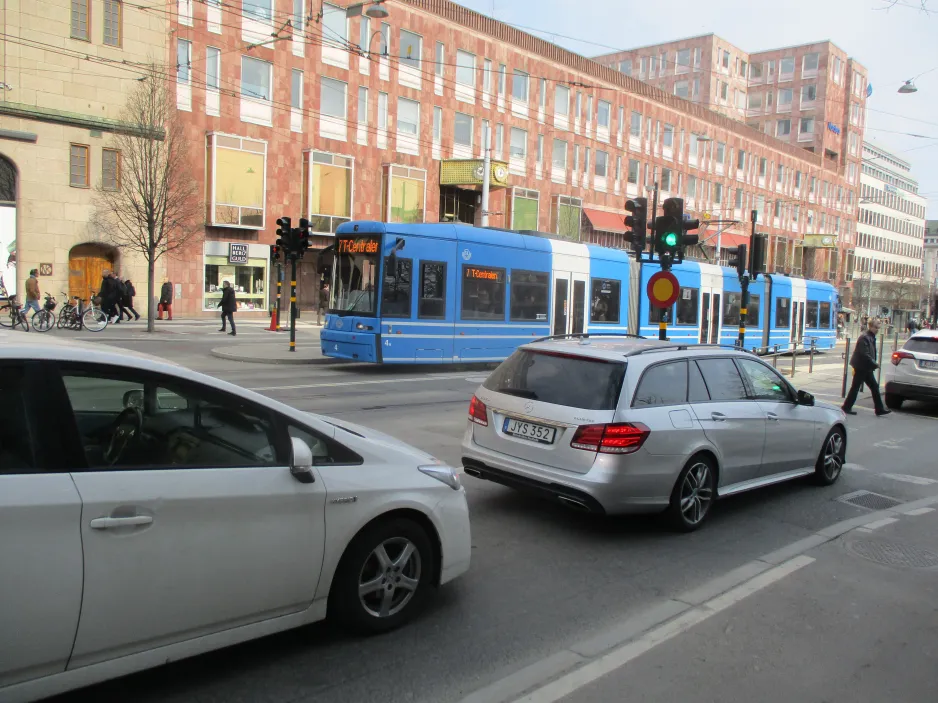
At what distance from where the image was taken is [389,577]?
411 cm

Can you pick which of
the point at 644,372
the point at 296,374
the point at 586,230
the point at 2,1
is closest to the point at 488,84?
the point at 586,230

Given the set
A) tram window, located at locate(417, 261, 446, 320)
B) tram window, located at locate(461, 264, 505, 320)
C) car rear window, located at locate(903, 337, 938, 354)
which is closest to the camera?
car rear window, located at locate(903, 337, 938, 354)

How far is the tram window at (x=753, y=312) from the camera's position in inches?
1107

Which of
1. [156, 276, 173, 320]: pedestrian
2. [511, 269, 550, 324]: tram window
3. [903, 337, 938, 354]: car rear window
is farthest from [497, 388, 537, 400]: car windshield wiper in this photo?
[156, 276, 173, 320]: pedestrian

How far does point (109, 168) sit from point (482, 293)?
1964 cm

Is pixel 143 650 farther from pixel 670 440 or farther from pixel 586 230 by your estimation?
pixel 586 230

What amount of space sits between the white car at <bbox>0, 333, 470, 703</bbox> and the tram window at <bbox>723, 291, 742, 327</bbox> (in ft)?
80.3

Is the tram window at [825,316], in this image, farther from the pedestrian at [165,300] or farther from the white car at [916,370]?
the pedestrian at [165,300]

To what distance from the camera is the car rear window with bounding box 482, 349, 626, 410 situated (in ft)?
19.7

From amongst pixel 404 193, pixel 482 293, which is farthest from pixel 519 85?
pixel 482 293

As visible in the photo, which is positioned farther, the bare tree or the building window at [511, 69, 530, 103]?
the building window at [511, 69, 530, 103]

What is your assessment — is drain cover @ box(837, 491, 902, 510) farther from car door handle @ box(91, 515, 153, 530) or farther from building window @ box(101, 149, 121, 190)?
building window @ box(101, 149, 121, 190)

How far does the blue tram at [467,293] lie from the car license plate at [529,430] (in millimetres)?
7474

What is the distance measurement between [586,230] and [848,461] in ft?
142
